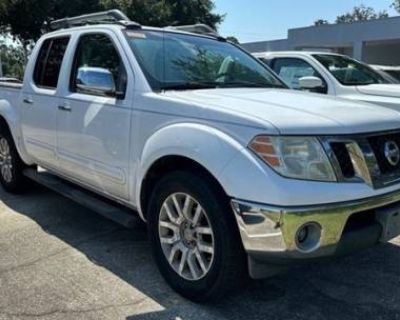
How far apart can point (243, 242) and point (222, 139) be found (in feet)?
2.05

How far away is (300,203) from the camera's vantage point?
3.00 metres

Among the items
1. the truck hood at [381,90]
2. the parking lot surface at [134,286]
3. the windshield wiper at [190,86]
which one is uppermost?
the windshield wiper at [190,86]

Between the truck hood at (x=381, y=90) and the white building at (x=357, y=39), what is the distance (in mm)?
19631

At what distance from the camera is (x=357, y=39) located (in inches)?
1088

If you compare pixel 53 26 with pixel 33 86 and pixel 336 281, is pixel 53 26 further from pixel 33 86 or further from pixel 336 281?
pixel 336 281

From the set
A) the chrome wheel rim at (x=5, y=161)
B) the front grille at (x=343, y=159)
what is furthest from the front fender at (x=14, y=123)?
the front grille at (x=343, y=159)

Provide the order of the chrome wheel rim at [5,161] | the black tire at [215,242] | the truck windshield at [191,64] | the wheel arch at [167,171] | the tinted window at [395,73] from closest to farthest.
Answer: the black tire at [215,242] → the wheel arch at [167,171] → the truck windshield at [191,64] → the chrome wheel rim at [5,161] → the tinted window at [395,73]

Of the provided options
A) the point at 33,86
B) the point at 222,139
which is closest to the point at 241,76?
the point at 222,139

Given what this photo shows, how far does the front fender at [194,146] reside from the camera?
126 inches

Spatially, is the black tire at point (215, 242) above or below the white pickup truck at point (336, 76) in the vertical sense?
below

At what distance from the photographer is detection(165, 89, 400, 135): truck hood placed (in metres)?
3.15

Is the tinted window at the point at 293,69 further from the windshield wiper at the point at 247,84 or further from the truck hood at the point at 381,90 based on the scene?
the windshield wiper at the point at 247,84

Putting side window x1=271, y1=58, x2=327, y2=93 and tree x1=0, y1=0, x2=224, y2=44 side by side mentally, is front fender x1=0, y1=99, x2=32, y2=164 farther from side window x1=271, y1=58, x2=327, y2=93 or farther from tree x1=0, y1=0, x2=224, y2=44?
tree x1=0, y1=0, x2=224, y2=44

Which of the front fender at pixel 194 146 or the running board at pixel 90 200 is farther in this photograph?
the running board at pixel 90 200
